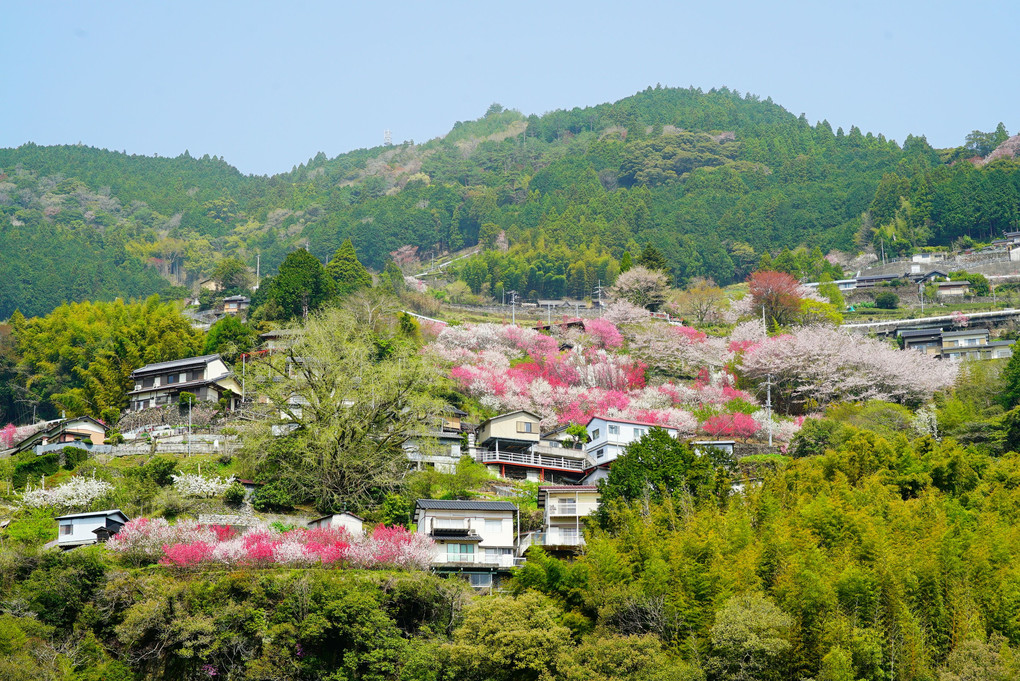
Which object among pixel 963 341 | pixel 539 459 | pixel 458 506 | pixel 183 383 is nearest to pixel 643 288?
pixel 963 341

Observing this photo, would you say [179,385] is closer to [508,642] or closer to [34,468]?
[34,468]

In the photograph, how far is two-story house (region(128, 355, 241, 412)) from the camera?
148 ft

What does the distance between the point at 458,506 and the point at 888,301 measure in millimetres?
42003

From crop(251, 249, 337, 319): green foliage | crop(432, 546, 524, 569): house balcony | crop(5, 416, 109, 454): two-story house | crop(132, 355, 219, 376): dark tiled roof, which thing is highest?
crop(251, 249, 337, 319): green foliage

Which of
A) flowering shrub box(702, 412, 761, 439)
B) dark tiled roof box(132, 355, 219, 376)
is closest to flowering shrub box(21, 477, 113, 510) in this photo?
dark tiled roof box(132, 355, 219, 376)

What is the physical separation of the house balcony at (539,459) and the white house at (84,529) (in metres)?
13.5

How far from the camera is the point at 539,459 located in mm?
39969

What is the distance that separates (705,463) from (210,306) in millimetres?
43112

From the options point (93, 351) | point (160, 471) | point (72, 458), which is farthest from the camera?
point (93, 351)

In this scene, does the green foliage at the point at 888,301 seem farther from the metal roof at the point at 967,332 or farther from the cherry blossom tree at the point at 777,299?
the metal roof at the point at 967,332

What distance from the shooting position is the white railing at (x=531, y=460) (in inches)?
1555

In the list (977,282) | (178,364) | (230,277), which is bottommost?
(178,364)

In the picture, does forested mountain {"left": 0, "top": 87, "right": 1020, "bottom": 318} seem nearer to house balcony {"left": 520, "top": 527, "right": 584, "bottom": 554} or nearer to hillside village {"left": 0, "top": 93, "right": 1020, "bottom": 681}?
hillside village {"left": 0, "top": 93, "right": 1020, "bottom": 681}

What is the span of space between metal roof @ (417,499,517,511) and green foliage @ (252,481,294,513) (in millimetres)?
4522
